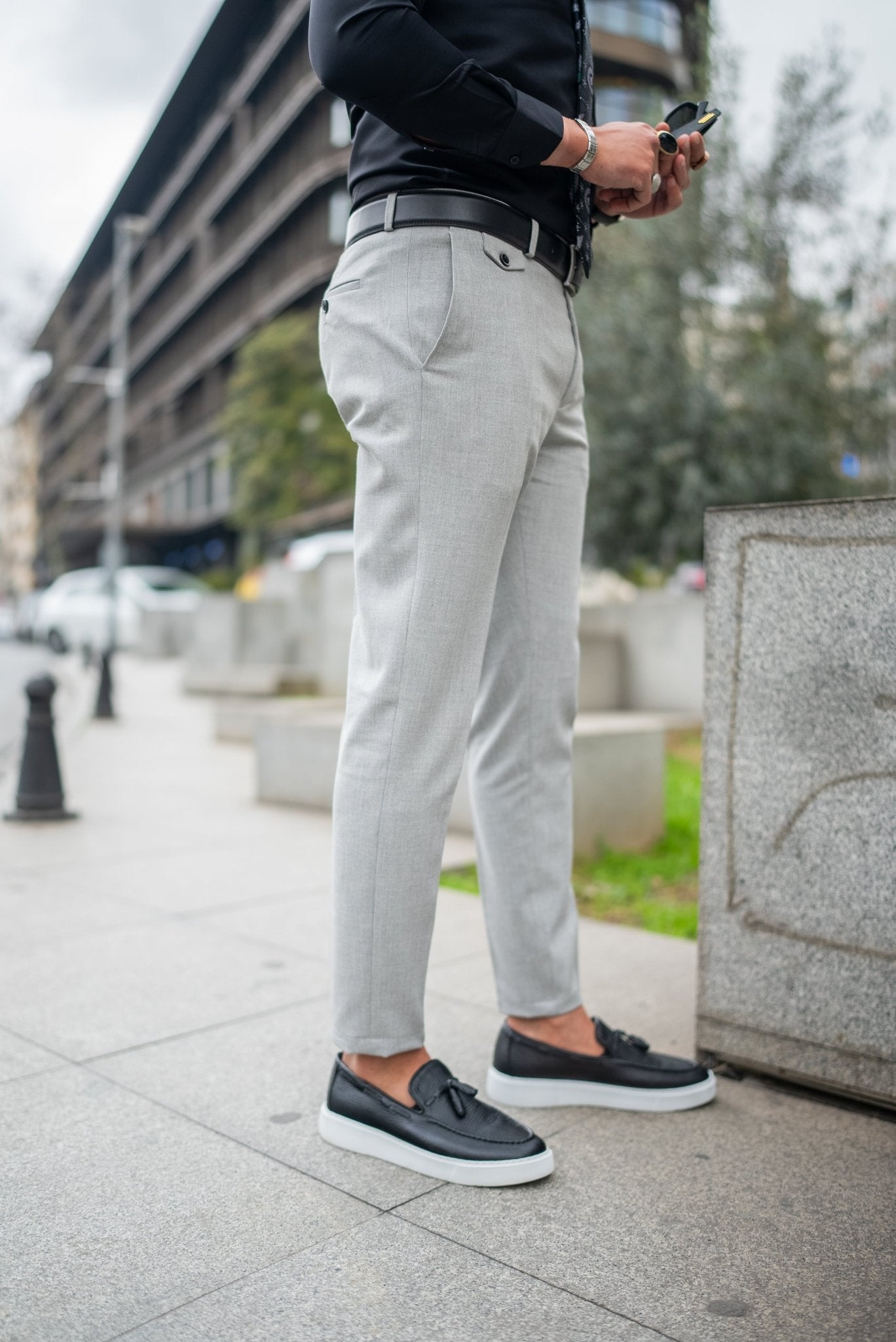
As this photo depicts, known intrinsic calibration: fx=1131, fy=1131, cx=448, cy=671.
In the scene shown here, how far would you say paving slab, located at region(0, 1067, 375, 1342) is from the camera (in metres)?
1.41

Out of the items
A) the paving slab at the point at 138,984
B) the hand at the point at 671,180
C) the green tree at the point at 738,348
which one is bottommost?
the paving slab at the point at 138,984

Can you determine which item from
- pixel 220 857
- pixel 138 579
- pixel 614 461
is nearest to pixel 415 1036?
pixel 220 857

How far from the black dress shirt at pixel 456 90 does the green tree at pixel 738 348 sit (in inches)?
342

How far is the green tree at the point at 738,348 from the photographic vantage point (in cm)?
1049

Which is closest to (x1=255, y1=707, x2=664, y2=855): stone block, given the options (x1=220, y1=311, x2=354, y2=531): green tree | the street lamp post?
the street lamp post

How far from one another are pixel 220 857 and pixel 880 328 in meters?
8.66

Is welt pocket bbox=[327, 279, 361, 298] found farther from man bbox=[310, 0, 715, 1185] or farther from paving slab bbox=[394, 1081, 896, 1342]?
paving slab bbox=[394, 1081, 896, 1342]

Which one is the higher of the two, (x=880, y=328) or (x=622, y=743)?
(x=880, y=328)

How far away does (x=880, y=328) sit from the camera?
10.4 metres

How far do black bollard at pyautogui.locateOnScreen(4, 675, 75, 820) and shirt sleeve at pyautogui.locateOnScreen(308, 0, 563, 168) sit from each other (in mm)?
3897

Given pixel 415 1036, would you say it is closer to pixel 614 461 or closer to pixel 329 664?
pixel 329 664

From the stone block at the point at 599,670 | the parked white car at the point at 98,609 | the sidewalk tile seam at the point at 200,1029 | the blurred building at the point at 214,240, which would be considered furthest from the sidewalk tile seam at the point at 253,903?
the blurred building at the point at 214,240

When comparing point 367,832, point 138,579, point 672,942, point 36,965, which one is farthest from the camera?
point 138,579

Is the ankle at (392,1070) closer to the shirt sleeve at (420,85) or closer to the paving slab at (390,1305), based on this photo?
the paving slab at (390,1305)
